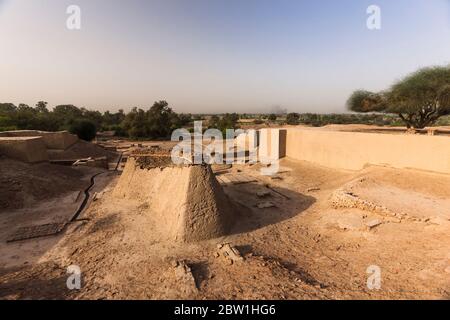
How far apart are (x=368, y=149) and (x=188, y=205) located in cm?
819

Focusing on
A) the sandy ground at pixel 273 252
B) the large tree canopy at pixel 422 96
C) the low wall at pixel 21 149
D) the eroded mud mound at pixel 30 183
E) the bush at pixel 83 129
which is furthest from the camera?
the bush at pixel 83 129

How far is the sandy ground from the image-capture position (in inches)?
163

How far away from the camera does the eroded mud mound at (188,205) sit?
5.95m

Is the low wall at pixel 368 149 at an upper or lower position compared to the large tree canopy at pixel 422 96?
lower

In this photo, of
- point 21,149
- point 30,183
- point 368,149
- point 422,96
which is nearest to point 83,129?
point 21,149

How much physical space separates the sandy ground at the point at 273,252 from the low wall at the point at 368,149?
1.99 ft

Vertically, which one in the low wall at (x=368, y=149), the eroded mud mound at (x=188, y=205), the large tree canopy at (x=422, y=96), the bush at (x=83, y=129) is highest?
Result: the large tree canopy at (x=422, y=96)

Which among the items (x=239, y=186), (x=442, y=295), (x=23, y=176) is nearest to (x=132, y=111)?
(x=23, y=176)

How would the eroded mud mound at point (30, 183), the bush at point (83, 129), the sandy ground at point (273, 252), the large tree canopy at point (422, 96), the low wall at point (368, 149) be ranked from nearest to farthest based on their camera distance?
the sandy ground at point (273, 252)
the low wall at point (368, 149)
the eroded mud mound at point (30, 183)
the large tree canopy at point (422, 96)
the bush at point (83, 129)

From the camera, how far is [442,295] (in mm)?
3654

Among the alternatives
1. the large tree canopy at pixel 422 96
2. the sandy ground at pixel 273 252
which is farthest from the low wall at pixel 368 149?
the large tree canopy at pixel 422 96

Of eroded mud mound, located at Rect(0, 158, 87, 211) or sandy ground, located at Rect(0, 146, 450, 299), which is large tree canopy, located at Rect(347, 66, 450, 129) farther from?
eroded mud mound, located at Rect(0, 158, 87, 211)

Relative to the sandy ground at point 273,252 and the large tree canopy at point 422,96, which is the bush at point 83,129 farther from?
the large tree canopy at point 422,96
